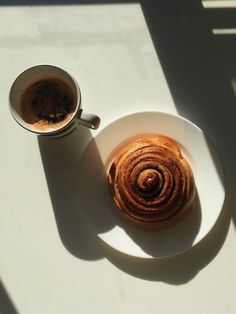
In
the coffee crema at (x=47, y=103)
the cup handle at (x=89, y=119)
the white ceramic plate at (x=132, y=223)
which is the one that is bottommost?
the white ceramic plate at (x=132, y=223)

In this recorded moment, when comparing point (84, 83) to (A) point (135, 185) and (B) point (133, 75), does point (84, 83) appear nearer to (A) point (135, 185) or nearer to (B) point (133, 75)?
(B) point (133, 75)

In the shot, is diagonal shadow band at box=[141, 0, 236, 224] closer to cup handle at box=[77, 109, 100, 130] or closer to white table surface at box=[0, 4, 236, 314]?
white table surface at box=[0, 4, 236, 314]

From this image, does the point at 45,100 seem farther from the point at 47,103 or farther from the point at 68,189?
the point at 68,189

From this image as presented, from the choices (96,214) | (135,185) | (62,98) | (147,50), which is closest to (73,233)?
(96,214)

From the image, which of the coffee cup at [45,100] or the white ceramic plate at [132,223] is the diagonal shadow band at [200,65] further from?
the coffee cup at [45,100]

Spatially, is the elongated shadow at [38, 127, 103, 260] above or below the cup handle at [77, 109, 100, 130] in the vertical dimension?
below

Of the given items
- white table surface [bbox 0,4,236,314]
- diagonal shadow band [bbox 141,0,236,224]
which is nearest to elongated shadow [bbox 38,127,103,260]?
white table surface [bbox 0,4,236,314]

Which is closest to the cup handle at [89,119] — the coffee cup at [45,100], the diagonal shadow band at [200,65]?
the coffee cup at [45,100]

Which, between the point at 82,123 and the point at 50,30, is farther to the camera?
the point at 50,30
